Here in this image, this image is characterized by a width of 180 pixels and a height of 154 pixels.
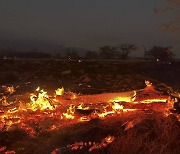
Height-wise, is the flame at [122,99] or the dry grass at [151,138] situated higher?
the flame at [122,99]

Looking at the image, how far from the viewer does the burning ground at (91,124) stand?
30.9ft

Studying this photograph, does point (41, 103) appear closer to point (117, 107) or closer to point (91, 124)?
point (91, 124)

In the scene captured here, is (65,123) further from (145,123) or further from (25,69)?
(25,69)

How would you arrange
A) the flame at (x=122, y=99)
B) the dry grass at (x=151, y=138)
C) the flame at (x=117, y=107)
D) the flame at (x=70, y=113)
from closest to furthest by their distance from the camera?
the dry grass at (x=151, y=138) → the flame at (x=70, y=113) → the flame at (x=117, y=107) → the flame at (x=122, y=99)

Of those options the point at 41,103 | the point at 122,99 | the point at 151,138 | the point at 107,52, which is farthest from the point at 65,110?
the point at 107,52

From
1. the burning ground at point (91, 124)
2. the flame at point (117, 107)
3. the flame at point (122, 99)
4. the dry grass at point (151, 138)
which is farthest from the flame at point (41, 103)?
the dry grass at point (151, 138)

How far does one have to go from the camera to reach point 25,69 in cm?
2178

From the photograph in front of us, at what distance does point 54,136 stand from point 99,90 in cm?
551

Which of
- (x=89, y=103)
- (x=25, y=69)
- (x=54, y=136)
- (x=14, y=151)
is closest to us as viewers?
(x=14, y=151)

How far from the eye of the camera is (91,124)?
1050 centimetres

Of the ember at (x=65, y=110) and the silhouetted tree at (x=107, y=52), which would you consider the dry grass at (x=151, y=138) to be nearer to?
the ember at (x=65, y=110)

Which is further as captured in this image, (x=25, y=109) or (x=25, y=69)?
(x=25, y=69)

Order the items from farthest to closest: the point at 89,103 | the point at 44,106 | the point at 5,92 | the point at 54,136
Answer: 1. the point at 5,92
2. the point at 89,103
3. the point at 44,106
4. the point at 54,136

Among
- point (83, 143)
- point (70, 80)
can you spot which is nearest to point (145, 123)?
point (83, 143)
